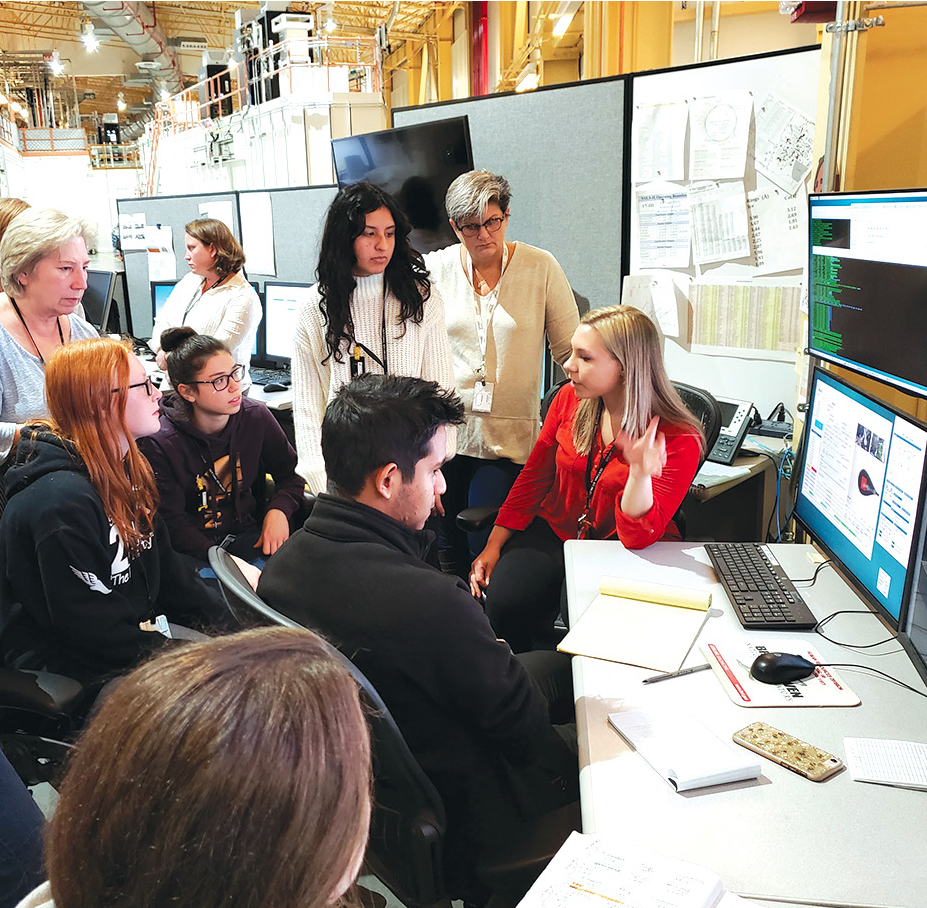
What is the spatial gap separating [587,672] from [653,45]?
5.19 m

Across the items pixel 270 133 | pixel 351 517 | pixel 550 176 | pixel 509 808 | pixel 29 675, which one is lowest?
pixel 509 808

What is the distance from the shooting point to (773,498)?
2.75 meters

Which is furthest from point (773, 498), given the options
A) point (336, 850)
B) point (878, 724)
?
point (336, 850)

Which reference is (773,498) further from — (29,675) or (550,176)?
(29,675)

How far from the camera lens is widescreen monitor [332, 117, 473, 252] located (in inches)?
118

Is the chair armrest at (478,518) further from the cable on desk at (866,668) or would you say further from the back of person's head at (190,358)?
the cable on desk at (866,668)

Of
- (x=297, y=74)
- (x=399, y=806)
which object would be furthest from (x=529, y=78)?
(x=399, y=806)

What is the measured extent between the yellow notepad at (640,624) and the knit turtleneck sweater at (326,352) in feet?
2.53

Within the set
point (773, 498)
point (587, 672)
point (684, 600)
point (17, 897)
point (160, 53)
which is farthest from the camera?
point (160, 53)

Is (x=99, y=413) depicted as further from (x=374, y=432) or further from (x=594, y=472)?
(x=594, y=472)

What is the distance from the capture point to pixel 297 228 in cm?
430

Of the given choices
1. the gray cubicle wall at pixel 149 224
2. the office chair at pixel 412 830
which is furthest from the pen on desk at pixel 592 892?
the gray cubicle wall at pixel 149 224

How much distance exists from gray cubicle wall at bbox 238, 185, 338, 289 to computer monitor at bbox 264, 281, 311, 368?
216 mm

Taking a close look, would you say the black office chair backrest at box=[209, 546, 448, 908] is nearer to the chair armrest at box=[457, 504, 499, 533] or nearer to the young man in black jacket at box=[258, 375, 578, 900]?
the young man in black jacket at box=[258, 375, 578, 900]
